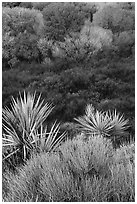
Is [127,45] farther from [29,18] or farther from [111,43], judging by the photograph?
[29,18]

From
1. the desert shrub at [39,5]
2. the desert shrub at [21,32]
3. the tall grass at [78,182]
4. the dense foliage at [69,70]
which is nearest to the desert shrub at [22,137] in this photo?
the dense foliage at [69,70]

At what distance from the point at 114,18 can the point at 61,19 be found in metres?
1.84

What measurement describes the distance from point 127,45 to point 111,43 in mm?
533

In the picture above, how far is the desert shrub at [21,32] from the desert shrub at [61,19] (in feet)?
1.02

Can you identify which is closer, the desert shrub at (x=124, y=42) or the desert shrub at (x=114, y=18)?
the desert shrub at (x=124, y=42)

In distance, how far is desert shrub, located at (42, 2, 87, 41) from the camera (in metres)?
10.7

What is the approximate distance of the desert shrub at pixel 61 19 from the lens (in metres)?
10.7

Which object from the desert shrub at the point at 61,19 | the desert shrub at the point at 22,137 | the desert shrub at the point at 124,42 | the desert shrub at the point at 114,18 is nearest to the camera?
the desert shrub at the point at 22,137

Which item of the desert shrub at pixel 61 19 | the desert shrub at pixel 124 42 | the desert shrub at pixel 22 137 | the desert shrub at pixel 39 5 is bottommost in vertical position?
the desert shrub at pixel 22 137

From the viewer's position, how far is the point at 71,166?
2572 mm

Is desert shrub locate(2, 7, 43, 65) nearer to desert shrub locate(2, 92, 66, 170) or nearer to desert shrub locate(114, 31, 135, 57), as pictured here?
desert shrub locate(114, 31, 135, 57)

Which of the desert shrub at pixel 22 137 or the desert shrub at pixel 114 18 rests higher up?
the desert shrub at pixel 114 18

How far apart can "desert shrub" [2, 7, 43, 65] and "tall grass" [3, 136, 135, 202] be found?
7.96 meters

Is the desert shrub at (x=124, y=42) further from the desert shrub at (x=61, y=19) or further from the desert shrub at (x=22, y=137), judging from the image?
the desert shrub at (x=22, y=137)
